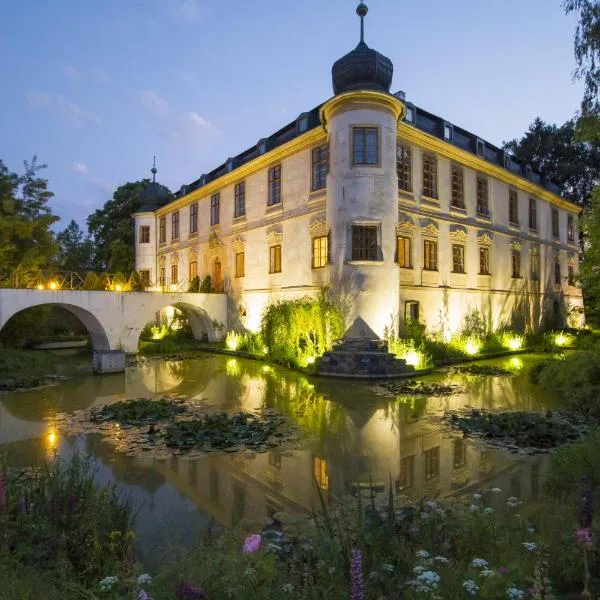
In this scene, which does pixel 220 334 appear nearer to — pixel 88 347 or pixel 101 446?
pixel 88 347

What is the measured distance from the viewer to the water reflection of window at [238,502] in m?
5.15

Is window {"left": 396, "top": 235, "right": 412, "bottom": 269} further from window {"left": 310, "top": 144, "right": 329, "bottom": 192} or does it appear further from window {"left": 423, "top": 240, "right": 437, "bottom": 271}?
window {"left": 310, "top": 144, "right": 329, "bottom": 192}

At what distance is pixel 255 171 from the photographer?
2297 centimetres

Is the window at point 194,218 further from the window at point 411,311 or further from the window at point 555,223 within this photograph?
the window at point 555,223

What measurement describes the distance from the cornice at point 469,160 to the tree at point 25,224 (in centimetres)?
1651

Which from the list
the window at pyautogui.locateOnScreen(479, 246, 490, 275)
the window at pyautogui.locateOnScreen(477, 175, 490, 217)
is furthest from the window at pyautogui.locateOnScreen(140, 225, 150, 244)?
the window at pyautogui.locateOnScreen(479, 246, 490, 275)

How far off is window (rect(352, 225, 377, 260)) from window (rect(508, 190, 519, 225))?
38.9ft

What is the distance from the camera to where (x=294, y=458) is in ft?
23.4

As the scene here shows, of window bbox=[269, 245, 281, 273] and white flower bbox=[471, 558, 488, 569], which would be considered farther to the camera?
window bbox=[269, 245, 281, 273]

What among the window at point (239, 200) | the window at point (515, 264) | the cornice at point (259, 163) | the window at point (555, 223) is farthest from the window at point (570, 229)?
the window at point (239, 200)

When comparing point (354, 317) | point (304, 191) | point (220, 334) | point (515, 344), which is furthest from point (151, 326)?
point (515, 344)

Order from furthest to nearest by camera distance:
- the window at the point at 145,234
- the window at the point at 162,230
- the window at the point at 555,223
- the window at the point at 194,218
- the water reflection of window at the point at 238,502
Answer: the window at the point at 145,234 → the window at the point at 162,230 → the window at the point at 555,223 → the window at the point at 194,218 → the water reflection of window at the point at 238,502

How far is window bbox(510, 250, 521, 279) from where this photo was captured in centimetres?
2480

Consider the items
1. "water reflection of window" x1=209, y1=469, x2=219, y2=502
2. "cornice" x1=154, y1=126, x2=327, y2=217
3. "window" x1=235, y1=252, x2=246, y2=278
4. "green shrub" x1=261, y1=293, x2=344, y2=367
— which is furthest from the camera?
"window" x1=235, y1=252, x2=246, y2=278
